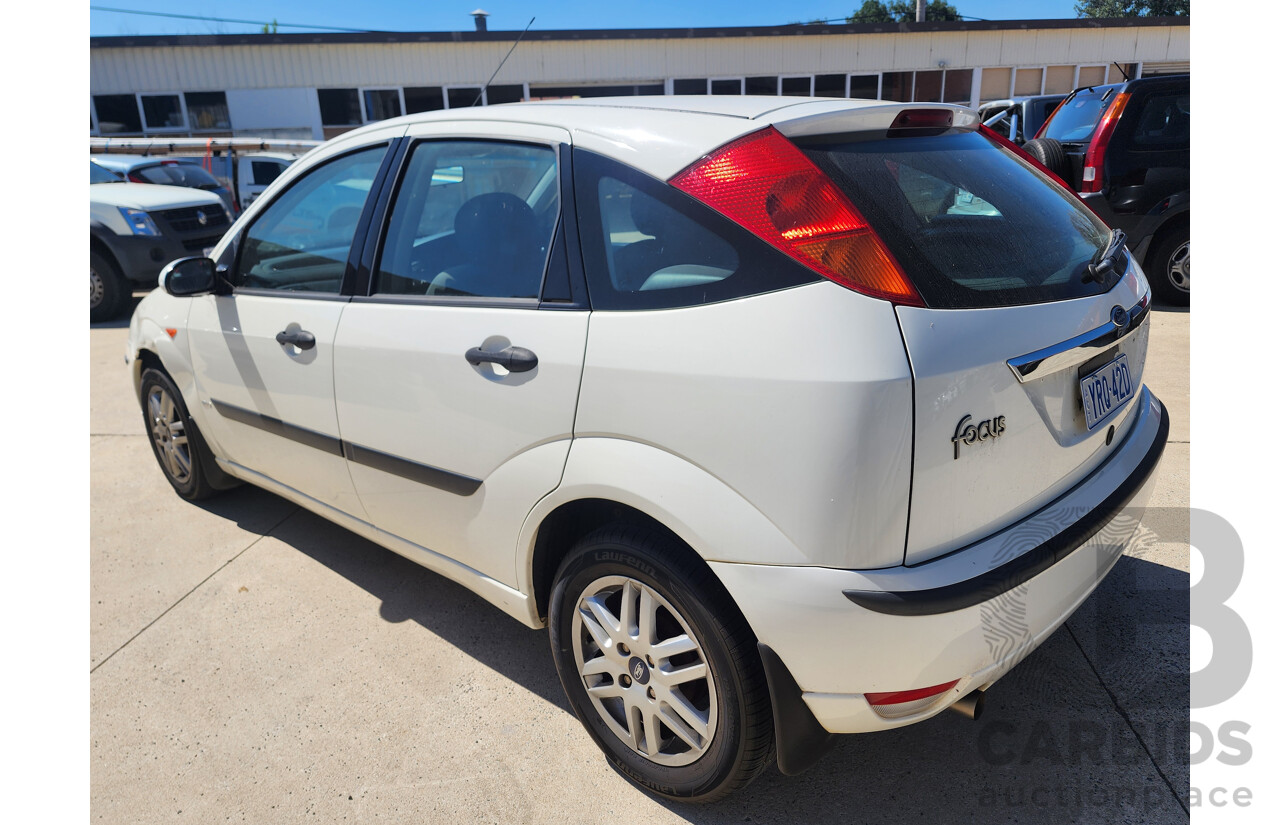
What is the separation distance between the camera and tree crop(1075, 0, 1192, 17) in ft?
138

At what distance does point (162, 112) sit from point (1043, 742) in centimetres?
2807

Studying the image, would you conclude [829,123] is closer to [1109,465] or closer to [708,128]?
[708,128]

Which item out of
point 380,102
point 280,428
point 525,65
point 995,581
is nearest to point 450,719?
point 280,428

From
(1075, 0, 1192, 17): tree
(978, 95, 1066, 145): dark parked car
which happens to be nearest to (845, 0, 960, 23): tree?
(1075, 0, 1192, 17): tree

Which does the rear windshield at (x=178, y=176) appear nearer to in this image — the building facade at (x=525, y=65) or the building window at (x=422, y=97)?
the building facade at (x=525, y=65)

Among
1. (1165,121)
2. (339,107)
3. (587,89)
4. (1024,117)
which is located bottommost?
(1165,121)

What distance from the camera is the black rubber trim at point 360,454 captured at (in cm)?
235

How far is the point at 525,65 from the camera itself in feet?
75.6

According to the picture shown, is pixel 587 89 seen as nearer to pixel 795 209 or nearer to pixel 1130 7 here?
pixel 795 209

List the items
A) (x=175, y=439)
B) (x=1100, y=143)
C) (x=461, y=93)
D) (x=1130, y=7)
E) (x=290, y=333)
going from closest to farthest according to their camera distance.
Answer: (x=290, y=333) < (x=175, y=439) < (x=1100, y=143) < (x=461, y=93) < (x=1130, y=7)

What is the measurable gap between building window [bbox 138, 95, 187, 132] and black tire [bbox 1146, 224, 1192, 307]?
25.5 m

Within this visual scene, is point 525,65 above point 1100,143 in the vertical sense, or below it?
above

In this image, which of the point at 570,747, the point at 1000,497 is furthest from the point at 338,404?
the point at 1000,497

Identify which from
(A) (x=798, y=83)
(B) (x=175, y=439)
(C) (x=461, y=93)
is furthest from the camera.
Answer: (A) (x=798, y=83)
